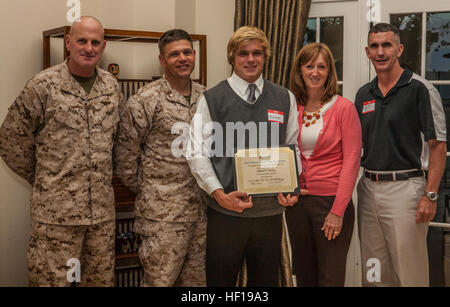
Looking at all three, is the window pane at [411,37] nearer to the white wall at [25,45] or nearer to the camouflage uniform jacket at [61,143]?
the white wall at [25,45]

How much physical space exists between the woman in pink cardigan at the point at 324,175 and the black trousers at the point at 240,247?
20 cm

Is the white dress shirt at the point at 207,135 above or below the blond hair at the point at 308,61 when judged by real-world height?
below

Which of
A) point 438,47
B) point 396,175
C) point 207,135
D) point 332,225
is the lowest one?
point 332,225

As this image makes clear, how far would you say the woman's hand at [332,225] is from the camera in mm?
2406

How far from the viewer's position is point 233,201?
7.37 feet

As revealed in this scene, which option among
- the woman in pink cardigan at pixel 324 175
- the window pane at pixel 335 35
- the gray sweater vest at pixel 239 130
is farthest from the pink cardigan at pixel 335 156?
the window pane at pixel 335 35

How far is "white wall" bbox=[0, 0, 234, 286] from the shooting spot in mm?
3172

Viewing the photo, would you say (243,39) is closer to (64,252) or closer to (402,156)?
(402,156)

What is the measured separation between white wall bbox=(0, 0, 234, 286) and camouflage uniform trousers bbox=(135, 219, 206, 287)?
46.2 inches

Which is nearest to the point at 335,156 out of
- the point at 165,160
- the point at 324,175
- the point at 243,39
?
the point at 324,175

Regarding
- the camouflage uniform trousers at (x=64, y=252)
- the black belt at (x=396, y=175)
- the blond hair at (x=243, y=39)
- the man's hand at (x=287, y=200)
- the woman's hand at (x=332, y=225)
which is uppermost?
the blond hair at (x=243, y=39)

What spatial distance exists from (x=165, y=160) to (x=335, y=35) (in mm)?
1797

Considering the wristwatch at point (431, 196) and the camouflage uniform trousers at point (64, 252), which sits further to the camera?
the wristwatch at point (431, 196)
